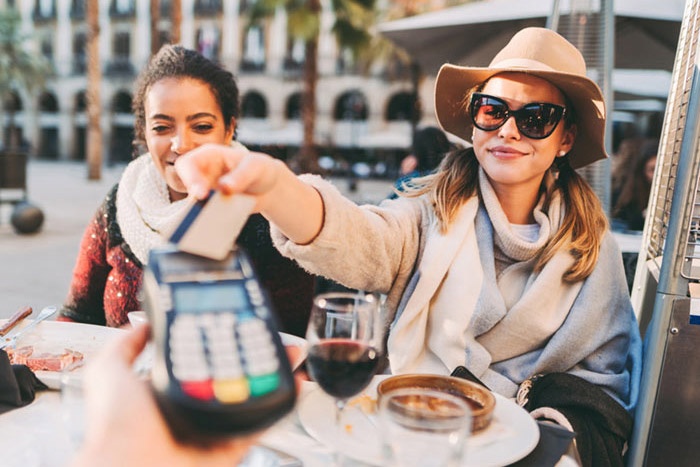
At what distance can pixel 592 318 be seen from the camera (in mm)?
1949

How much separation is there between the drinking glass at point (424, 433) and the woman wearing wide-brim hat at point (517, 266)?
2.85 ft

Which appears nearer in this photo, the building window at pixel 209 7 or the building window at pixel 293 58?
the building window at pixel 293 58

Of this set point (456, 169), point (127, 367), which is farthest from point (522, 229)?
point (127, 367)

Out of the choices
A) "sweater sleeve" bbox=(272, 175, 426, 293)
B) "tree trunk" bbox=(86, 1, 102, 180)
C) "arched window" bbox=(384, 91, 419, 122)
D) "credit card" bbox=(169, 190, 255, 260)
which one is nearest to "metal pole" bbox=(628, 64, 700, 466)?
"sweater sleeve" bbox=(272, 175, 426, 293)

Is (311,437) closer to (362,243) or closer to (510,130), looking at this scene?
(362,243)

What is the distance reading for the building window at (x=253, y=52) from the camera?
118 feet

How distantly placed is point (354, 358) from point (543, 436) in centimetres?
46

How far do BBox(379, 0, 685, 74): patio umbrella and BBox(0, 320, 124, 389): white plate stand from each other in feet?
13.8

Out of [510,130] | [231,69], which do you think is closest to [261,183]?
Answer: [510,130]

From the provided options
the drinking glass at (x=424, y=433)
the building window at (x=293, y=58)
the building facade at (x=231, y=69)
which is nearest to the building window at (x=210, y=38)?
the building facade at (x=231, y=69)

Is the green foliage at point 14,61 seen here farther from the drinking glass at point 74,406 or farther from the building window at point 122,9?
the drinking glass at point 74,406

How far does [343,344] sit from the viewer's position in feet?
3.88

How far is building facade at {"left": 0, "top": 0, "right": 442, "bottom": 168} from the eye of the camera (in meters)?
32.9

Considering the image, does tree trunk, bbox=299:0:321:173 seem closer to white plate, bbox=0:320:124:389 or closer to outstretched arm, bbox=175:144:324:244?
white plate, bbox=0:320:124:389
